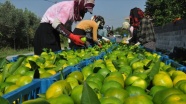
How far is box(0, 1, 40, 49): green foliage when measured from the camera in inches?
1382

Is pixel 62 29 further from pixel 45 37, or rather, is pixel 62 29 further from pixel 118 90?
pixel 118 90

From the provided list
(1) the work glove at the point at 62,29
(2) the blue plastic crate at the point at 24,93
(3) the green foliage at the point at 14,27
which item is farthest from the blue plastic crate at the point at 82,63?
(3) the green foliage at the point at 14,27

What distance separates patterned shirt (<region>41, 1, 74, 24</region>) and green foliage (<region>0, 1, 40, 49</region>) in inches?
1175

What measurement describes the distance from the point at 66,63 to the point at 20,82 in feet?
4.32

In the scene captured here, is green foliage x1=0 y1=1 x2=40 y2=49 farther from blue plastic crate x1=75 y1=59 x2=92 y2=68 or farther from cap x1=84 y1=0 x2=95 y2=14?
blue plastic crate x1=75 y1=59 x2=92 y2=68

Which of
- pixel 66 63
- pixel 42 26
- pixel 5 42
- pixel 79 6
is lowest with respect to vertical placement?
pixel 5 42

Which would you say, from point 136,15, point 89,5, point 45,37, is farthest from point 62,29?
point 136,15

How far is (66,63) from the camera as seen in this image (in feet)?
11.8

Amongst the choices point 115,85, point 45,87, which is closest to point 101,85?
point 115,85

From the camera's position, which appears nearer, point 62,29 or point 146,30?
point 62,29

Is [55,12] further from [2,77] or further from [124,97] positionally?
[124,97]

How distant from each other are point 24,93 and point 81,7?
11.5ft

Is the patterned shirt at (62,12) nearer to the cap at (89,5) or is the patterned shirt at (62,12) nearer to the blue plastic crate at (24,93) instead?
the cap at (89,5)

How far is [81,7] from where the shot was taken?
17.3ft
